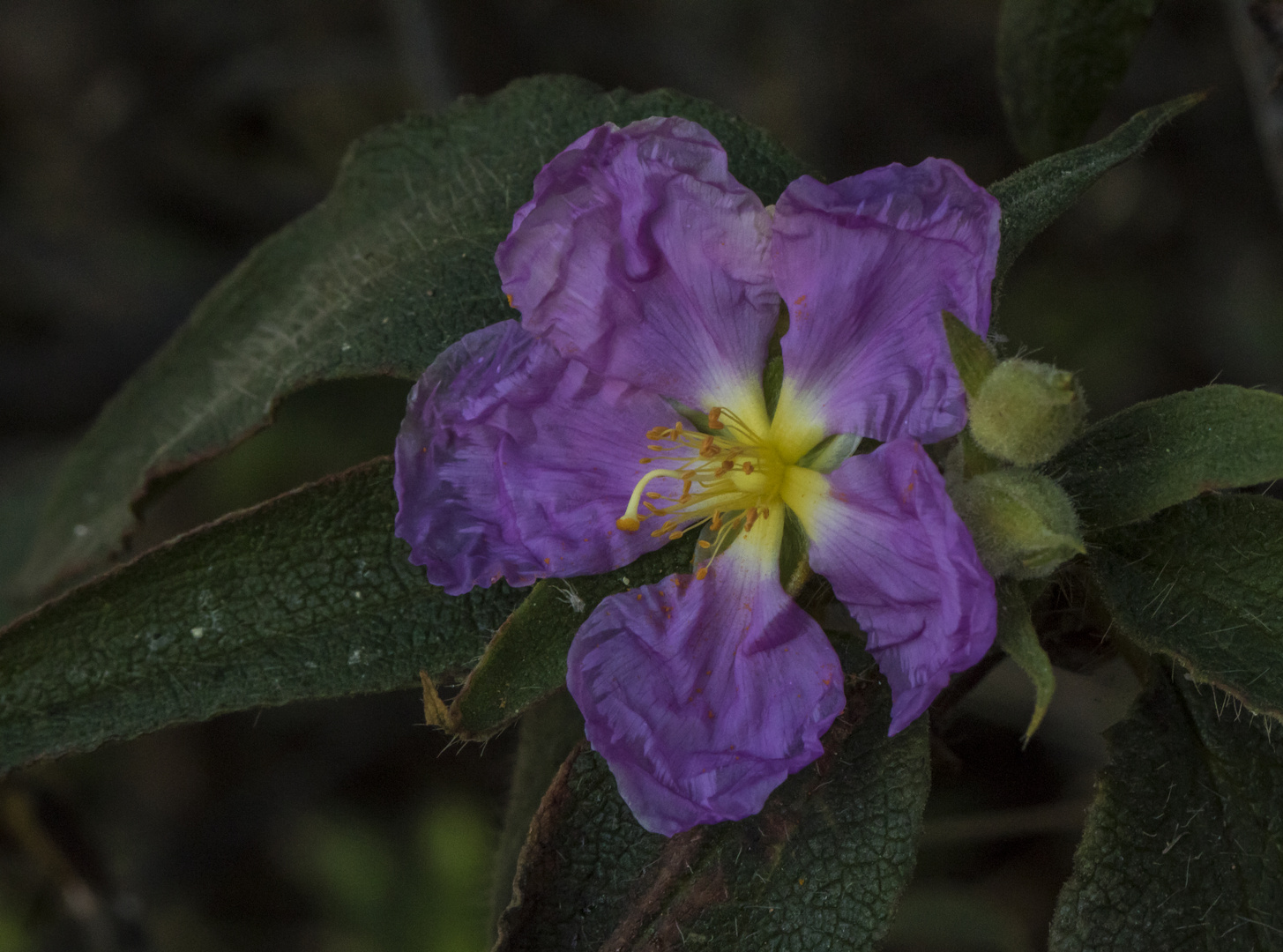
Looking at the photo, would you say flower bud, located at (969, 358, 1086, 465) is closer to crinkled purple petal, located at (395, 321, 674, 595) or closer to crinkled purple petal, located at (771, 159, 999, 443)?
crinkled purple petal, located at (771, 159, 999, 443)

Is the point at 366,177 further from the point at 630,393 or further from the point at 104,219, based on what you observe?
the point at 104,219

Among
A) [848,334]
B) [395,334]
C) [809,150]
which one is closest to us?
[848,334]

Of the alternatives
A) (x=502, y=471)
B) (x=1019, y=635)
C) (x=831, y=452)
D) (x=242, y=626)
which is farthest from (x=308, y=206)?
(x=1019, y=635)

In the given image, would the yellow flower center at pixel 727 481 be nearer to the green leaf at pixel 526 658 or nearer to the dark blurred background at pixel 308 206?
the green leaf at pixel 526 658

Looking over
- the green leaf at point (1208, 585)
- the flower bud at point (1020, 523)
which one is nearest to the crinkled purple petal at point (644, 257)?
the flower bud at point (1020, 523)

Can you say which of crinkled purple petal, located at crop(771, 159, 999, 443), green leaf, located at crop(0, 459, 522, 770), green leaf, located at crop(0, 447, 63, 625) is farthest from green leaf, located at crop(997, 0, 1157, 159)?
green leaf, located at crop(0, 447, 63, 625)

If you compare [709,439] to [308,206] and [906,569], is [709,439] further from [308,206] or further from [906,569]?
[308,206]

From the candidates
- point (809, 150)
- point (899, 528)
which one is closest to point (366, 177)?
point (899, 528)

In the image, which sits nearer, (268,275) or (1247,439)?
(1247,439)
